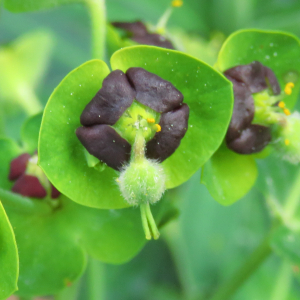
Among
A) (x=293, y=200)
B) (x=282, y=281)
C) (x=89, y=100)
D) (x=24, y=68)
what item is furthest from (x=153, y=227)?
(x=24, y=68)

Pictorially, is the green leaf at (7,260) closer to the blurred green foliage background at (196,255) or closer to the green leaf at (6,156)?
the green leaf at (6,156)

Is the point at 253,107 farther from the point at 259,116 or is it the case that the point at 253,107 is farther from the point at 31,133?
the point at 31,133

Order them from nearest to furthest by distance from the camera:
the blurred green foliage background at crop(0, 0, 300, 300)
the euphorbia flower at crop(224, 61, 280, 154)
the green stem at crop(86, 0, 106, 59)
→ the euphorbia flower at crop(224, 61, 280, 154), the green stem at crop(86, 0, 106, 59), the blurred green foliage background at crop(0, 0, 300, 300)

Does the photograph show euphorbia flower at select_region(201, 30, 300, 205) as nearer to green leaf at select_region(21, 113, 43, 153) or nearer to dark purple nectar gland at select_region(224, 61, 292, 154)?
dark purple nectar gland at select_region(224, 61, 292, 154)

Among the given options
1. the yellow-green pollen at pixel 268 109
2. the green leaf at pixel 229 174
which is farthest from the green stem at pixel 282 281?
the yellow-green pollen at pixel 268 109

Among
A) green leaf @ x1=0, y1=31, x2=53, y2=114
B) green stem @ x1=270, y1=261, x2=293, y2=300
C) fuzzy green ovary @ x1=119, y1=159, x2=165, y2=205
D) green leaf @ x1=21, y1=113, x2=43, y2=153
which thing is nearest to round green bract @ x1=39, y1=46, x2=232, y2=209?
fuzzy green ovary @ x1=119, y1=159, x2=165, y2=205
